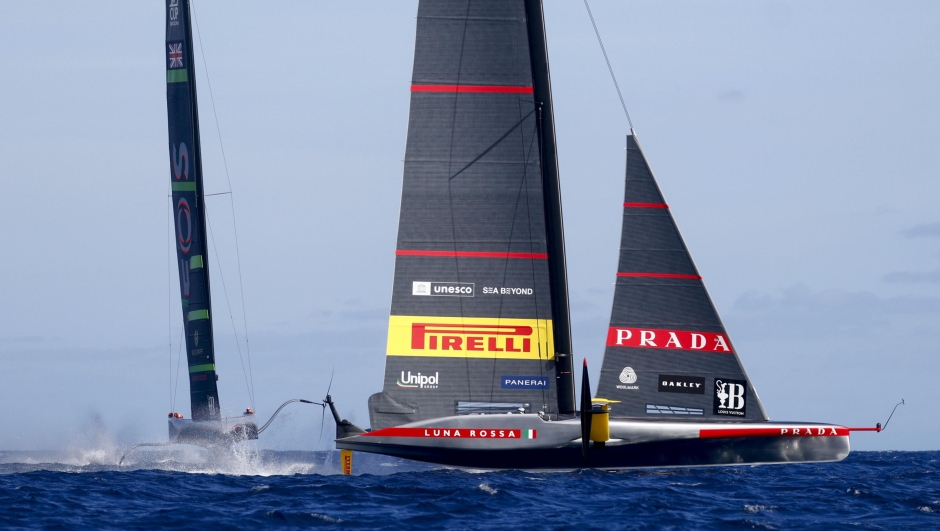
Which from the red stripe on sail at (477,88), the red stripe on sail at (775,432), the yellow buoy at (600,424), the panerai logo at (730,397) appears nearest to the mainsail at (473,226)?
the red stripe on sail at (477,88)

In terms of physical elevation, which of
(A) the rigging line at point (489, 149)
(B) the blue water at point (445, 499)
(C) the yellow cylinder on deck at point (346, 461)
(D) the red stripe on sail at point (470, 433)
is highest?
(A) the rigging line at point (489, 149)

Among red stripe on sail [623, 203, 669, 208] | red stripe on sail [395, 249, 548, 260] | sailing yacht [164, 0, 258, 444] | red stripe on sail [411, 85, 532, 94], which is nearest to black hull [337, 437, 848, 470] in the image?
red stripe on sail [395, 249, 548, 260]

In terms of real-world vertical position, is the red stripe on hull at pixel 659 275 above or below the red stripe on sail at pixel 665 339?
above

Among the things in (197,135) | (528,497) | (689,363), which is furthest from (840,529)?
(197,135)

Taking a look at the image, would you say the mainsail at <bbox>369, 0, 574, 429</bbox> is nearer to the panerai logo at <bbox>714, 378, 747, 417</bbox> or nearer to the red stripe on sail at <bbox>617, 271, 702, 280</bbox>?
the red stripe on sail at <bbox>617, 271, 702, 280</bbox>

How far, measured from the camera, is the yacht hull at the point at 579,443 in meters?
21.9

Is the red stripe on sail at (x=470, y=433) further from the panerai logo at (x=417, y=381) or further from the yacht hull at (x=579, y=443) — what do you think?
the panerai logo at (x=417, y=381)

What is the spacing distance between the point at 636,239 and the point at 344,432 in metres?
6.31

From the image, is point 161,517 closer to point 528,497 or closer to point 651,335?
point 528,497

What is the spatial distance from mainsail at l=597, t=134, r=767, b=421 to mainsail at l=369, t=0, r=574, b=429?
52.0 inches

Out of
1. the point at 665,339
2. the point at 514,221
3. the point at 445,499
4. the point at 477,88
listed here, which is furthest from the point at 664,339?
the point at 445,499

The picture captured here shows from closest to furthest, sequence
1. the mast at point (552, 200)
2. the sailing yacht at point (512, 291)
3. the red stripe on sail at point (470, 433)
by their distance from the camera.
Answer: the red stripe on sail at point (470, 433) < the sailing yacht at point (512, 291) < the mast at point (552, 200)

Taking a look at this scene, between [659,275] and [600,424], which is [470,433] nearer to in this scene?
[600,424]

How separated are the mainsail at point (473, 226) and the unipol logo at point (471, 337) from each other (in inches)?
0.7
